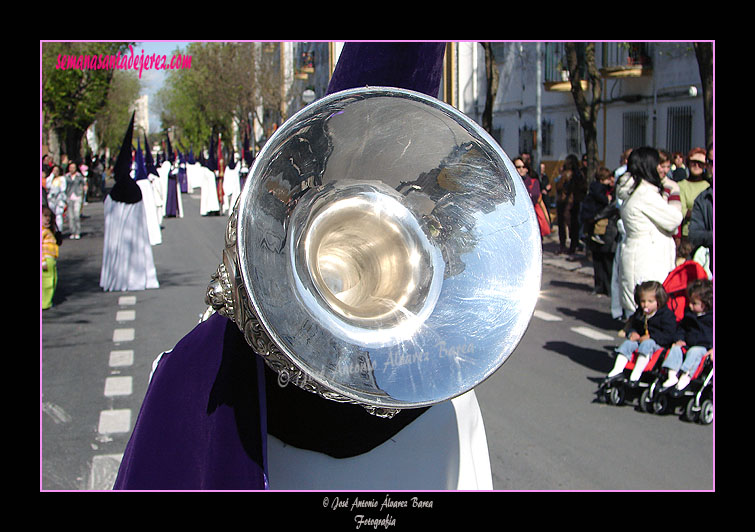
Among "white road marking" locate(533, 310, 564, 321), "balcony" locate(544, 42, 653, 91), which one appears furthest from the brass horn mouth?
"balcony" locate(544, 42, 653, 91)

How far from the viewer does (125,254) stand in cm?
1119

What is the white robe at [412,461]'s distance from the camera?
2.02 m

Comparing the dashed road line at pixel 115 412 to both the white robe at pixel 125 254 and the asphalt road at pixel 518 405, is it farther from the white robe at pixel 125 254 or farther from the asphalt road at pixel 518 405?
the white robe at pixel 125 254

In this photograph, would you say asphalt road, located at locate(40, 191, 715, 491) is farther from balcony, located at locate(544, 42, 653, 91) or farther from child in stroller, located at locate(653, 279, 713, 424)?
balcony, located at locate(544, 42, 653, 91)

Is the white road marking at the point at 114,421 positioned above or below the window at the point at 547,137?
below

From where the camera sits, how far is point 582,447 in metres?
5.07

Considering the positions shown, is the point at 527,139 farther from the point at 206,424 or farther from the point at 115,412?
the point at 206,424

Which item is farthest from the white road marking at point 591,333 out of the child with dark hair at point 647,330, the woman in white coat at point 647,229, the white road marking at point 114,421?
the white road marking at point 114,421

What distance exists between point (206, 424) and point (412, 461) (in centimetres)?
57

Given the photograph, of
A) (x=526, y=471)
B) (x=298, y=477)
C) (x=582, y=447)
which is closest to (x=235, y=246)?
(x=298, y=477)

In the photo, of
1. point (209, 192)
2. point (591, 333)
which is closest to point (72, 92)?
point (209, 192)

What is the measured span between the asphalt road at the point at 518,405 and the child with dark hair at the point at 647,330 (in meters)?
0.30

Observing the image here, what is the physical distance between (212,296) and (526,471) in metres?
3.40

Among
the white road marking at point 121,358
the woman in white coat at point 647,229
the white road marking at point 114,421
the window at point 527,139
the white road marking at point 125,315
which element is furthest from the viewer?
the window at point 527,139
